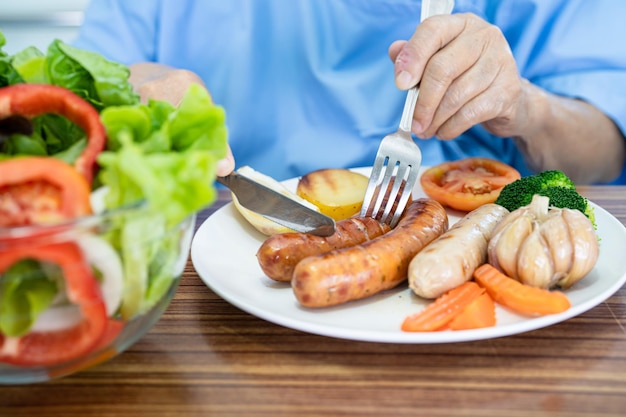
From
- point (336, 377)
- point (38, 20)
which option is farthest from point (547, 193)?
point (38, 20)

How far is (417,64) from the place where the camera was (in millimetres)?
1632

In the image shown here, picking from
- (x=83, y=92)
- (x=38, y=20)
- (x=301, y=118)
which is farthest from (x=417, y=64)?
(x=38, y=20)

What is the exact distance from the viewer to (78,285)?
2.55 ft

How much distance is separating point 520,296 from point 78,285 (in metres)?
0.72

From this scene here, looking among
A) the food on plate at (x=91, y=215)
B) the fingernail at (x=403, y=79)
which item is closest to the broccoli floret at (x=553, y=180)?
the fingernail at (x=403, y=79)

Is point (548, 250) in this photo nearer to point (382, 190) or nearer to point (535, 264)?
point (535, 264)

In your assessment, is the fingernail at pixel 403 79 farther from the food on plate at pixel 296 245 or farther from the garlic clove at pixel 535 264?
the garlic clove at pixel 535 264

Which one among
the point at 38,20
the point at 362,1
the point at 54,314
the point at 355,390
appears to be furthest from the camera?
the point at 38,20

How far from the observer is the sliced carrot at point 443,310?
1056mm

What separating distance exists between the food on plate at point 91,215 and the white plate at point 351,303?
9.4 inches

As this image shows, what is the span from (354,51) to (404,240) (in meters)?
1.17

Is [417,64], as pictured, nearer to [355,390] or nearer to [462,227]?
[462,227]

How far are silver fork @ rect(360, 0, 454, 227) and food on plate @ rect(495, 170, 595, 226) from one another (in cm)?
24

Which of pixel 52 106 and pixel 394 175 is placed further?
pixel 394 175
